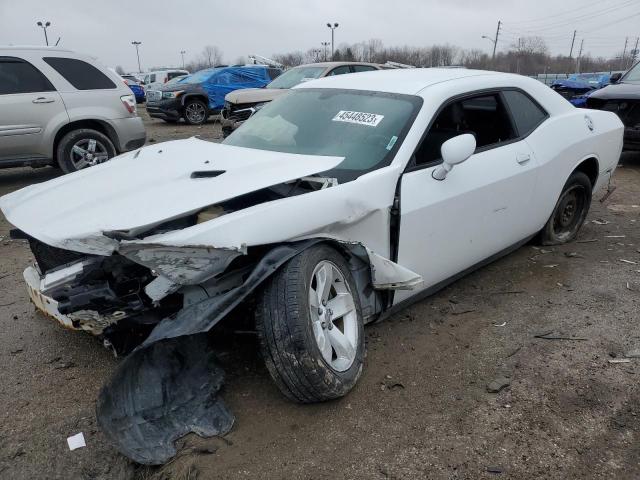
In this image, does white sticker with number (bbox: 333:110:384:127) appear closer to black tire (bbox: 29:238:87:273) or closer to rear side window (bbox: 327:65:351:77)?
black tire (bbox: 29:238:87:273)

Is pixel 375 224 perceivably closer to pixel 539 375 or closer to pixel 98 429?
pixel 539 375

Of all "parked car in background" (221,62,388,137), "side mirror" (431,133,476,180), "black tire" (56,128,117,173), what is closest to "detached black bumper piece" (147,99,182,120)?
"parked car in background" (221,62,388,137)

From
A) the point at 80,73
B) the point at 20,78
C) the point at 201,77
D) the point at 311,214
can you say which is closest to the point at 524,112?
the point at 311,214

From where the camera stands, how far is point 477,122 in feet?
12.5

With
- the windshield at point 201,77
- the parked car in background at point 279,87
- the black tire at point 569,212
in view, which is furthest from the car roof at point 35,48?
the windshield at point 201,77

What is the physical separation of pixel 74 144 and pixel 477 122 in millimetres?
5797

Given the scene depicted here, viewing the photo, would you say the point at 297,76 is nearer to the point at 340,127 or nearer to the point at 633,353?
the point at 340,127

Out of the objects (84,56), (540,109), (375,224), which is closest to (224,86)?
(84,56)

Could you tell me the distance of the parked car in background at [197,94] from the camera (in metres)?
14.5

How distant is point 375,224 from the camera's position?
9.34ft

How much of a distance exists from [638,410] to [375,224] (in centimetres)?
158

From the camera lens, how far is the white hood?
7.75ft

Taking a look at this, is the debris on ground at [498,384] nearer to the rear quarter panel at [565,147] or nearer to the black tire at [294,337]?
the black tire at [294,337]

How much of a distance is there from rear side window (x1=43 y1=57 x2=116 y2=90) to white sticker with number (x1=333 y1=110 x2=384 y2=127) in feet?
17.9
